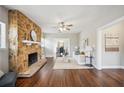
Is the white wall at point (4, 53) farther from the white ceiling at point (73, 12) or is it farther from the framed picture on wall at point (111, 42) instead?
the framed picture on wall at point (111, 42)

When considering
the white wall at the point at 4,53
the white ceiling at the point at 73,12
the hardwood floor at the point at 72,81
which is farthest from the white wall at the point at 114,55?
the white wall at the point at 4,53

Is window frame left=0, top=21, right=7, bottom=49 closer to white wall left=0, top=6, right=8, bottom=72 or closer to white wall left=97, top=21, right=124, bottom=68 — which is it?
white wall left=0, top=6, right=8, bottom=72

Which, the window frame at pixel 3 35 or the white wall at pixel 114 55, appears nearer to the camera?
the window frame at pixel 3 35

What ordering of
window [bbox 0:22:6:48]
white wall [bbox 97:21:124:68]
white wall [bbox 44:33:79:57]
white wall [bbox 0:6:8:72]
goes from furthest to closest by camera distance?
white wall [bbox 44:33:79:57] < white wall [bbox 97:21:124:68] < window [bbox 0:22:6:48] < white wall [bbox 0:6:8:72]

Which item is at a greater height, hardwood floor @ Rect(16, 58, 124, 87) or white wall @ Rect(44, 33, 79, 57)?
white wall @ Rect(44, 33, 79, 57)

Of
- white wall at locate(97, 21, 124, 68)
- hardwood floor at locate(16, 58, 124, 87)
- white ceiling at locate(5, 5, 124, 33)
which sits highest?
white ceiling at locate(5, 5, 124, 33)

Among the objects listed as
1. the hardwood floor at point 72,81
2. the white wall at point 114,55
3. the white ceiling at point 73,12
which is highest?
the white ceiling at point 73,12

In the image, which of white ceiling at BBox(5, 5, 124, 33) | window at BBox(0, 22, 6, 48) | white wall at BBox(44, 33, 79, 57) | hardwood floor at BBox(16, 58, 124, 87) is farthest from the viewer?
white wall at BBox(44, 33, 79, 57)

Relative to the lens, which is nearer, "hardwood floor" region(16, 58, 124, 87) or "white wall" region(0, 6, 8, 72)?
"hardwood floor" region(16, 58, 124, 87)

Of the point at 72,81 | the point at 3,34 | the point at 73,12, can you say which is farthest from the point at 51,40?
the point at 72,81

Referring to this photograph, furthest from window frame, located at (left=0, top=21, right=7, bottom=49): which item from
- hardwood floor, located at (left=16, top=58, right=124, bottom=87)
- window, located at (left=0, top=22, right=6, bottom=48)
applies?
hardwood floor, located at (left=16, top=58, right=124, bottom=87)

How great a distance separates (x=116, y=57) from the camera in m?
7.14
